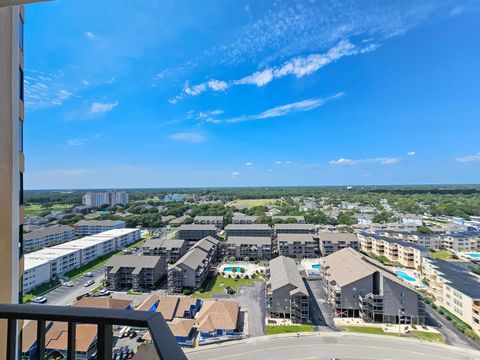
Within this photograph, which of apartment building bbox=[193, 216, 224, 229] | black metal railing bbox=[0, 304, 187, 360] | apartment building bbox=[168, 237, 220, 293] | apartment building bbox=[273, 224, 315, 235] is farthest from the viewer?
apartment building bbox=[193, 216, 224, 229]

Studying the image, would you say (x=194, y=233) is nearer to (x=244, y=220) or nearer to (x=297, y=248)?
(x=244, y=220)

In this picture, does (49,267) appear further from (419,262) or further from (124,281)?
(419,262)

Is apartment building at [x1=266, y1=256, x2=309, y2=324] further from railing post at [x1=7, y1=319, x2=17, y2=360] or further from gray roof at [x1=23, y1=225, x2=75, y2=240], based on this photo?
gray roof at [x1=23, y1=225, x2=75, y2=240]

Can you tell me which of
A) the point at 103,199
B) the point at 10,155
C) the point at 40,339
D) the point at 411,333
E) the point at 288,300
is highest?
the point at 10,155

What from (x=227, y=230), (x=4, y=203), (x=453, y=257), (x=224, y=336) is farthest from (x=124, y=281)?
(x=453, y=257)

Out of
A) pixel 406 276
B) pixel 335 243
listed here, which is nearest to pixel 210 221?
pixel 335 243

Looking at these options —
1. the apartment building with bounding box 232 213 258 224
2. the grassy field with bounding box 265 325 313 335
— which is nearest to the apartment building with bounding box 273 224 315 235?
the apartment building with bounding box 232 213 258 224
